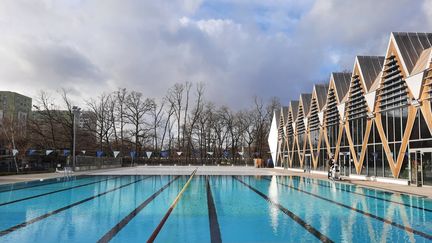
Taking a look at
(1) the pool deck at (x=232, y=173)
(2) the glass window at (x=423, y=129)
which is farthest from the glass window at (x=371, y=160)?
(2) the glass window at (x=423, y=129)

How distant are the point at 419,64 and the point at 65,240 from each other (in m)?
21.9

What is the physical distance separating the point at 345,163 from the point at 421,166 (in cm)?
1092

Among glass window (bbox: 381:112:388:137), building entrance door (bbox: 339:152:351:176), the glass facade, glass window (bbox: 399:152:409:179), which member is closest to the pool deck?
glass window (bbox: 399:152:409:179)

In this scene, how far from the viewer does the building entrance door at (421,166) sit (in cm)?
2088

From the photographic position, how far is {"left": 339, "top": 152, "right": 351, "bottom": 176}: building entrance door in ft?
105

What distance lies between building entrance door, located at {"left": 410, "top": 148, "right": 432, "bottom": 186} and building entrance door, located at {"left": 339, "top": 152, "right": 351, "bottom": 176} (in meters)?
9.33

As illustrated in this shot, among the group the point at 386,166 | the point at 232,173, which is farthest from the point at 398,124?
the point at 232,173

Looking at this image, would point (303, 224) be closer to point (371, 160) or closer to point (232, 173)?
point (371, 160)

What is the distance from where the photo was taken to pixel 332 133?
36.0 meters

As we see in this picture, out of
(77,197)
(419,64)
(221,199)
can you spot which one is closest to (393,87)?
(419,64)

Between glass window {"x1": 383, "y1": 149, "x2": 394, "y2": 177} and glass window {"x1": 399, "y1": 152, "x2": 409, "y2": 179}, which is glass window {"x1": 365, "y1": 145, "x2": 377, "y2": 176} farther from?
glass window {"x1": 399, "y1": 152, "x2": 409, "y2": 179}

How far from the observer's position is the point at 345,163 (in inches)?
1277

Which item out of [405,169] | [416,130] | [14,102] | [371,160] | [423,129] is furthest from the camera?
[14,102]

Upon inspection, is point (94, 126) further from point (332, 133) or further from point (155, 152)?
point (332, 133)
